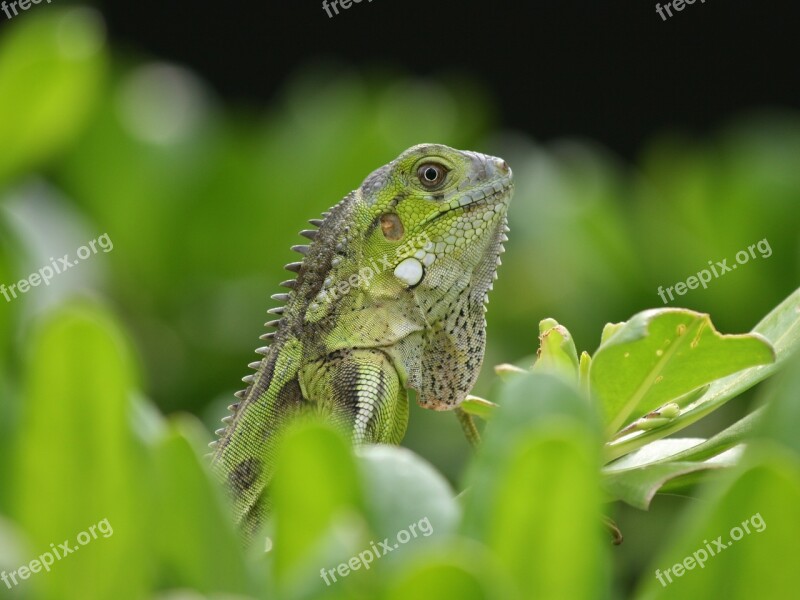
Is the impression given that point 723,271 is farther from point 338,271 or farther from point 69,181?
point 69,181

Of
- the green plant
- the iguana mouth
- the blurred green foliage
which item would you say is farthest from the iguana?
the green plant

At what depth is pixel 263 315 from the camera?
3941 millimetres

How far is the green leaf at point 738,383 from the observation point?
5.61 ft

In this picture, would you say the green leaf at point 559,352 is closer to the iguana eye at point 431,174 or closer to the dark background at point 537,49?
the iguana eye at point 431,174

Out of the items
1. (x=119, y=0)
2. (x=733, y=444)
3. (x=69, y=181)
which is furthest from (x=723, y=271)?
(x=119, y=0)

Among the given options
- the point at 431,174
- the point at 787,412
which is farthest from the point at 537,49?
the point at 787,412

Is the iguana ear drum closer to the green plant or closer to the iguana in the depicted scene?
the iguana

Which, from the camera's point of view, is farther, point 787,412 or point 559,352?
point 559,352

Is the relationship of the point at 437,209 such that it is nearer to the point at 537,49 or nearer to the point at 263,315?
the point at 263,315

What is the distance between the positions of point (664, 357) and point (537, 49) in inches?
303

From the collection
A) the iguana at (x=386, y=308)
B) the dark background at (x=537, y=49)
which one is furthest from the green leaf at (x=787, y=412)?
the dark background at (x=537, y=49)

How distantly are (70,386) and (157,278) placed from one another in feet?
9.12

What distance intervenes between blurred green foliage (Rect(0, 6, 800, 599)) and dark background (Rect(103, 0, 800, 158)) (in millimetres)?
2215

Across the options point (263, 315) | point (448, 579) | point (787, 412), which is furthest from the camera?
point (263, 315)
